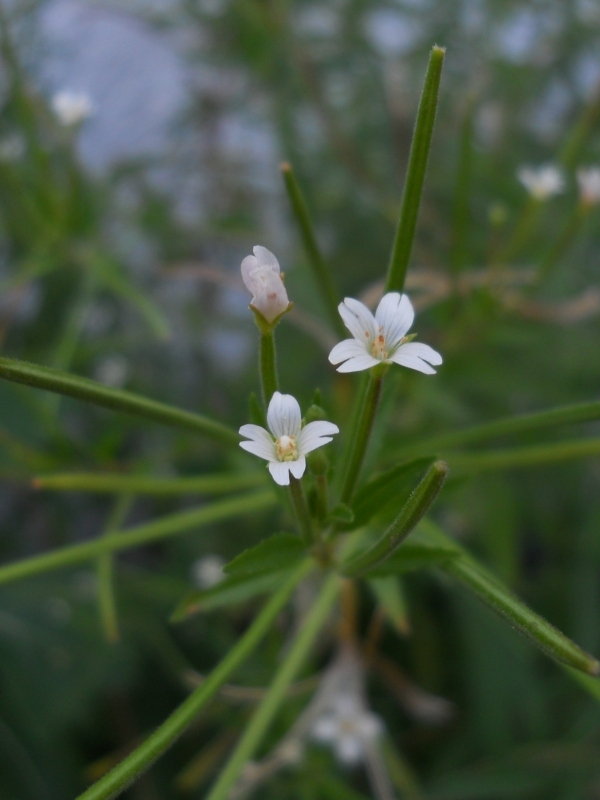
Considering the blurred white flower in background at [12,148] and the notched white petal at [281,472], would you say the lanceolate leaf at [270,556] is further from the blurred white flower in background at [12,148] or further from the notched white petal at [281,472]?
the blurred white flower in background at [12,148]

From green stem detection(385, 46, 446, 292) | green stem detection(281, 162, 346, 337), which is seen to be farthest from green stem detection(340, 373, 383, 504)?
green stem detection(281, 162, 346, 337)

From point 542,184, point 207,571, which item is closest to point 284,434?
point 542,184

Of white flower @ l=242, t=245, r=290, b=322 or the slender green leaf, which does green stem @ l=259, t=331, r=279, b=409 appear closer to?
white flower @ l=242, t=245, r=290, b=322

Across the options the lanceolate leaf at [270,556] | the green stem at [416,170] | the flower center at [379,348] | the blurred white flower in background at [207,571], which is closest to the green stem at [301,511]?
the lanceolate leaf at [270,556]

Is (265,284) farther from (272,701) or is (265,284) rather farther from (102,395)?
(272,701)

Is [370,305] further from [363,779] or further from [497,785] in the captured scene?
[363,779]

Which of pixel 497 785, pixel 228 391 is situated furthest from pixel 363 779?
pixel 228 391

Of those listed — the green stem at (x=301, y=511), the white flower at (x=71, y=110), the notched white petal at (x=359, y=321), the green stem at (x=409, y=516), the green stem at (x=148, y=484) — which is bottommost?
the green stem at (x=409, y=516)
